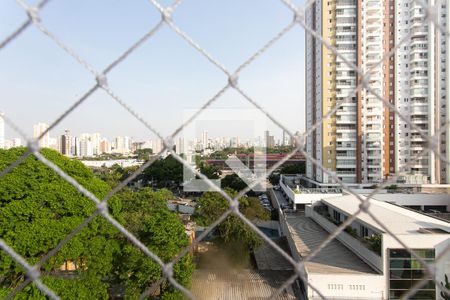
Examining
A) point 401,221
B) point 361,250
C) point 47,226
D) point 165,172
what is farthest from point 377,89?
point 47,226

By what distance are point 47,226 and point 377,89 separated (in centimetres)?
946

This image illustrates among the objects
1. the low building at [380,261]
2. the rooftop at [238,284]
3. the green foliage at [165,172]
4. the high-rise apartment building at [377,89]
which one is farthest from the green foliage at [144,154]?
the low building at [380,261]

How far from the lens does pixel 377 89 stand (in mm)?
9398

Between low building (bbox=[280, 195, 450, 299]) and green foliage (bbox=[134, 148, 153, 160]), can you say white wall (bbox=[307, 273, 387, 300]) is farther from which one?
green foliage (bbox=[134, 148, 153, 160])

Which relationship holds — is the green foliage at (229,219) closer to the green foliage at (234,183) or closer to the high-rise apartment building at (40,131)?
the high-rise apartment building at (40,131)

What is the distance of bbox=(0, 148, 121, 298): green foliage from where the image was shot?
103 inches

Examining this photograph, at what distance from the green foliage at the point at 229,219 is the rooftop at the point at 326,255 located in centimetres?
71

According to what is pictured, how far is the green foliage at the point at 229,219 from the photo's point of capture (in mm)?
4746

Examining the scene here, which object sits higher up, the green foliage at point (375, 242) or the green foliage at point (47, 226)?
the green foliage at point (47, 226)

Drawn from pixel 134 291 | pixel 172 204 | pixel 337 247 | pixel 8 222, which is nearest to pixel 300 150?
pixel 8 222

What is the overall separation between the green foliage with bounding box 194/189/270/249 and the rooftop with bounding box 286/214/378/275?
2.34 ft

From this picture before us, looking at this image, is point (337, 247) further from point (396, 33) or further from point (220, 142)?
point (220, 142)

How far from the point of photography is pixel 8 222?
2633 mm

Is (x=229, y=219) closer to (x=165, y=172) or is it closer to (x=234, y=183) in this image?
(x=234, y=183)
